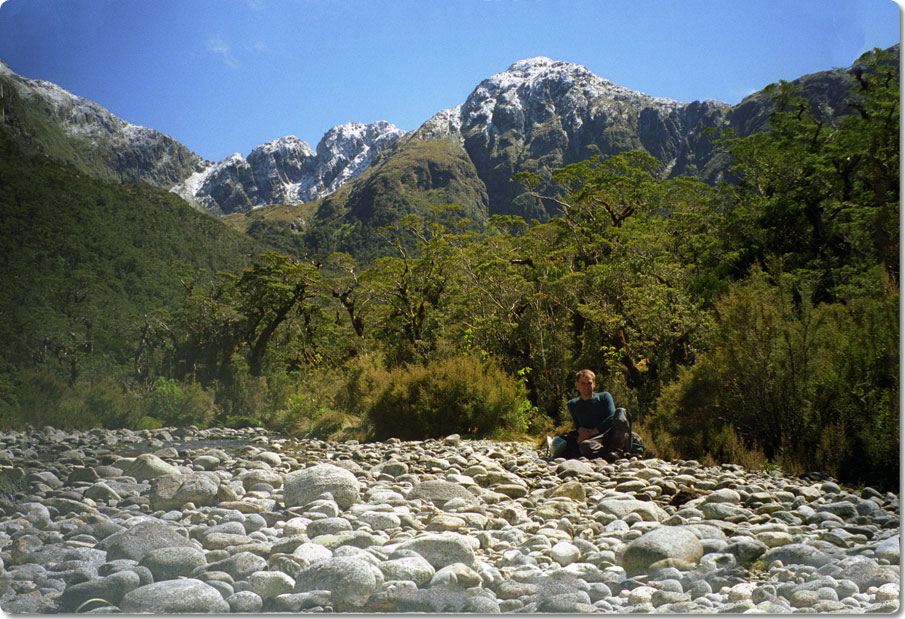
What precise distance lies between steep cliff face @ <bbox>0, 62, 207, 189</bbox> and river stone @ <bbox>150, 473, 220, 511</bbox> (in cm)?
294

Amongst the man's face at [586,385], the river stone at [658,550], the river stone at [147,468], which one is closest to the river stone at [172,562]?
the river stone at [147,468]

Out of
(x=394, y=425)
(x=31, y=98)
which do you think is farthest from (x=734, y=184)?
(x=31, y=98)

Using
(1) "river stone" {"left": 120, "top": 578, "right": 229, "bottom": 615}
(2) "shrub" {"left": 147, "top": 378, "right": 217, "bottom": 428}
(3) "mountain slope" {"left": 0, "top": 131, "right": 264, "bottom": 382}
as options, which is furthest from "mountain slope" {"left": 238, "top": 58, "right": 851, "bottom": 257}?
(1) "river stone" {"left": 120, "top": 578, "right": 229, "bottom": 615}

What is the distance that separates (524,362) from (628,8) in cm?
730

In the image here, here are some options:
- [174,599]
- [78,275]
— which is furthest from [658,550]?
[78,275]

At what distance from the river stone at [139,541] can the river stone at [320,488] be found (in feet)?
2.92

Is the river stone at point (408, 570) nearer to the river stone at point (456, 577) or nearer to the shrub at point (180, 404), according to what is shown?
the river stone at point (456, 577)

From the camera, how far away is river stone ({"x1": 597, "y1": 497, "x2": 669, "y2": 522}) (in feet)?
12.3

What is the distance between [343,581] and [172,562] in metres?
0.95

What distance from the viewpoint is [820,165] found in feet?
25.5

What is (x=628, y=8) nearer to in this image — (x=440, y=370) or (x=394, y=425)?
(x=440, y=370)

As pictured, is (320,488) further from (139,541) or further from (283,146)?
(283,146)

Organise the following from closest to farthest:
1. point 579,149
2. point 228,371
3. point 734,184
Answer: point 228,371
point 734,184
point 579,149

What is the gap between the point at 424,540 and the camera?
10.4ft
